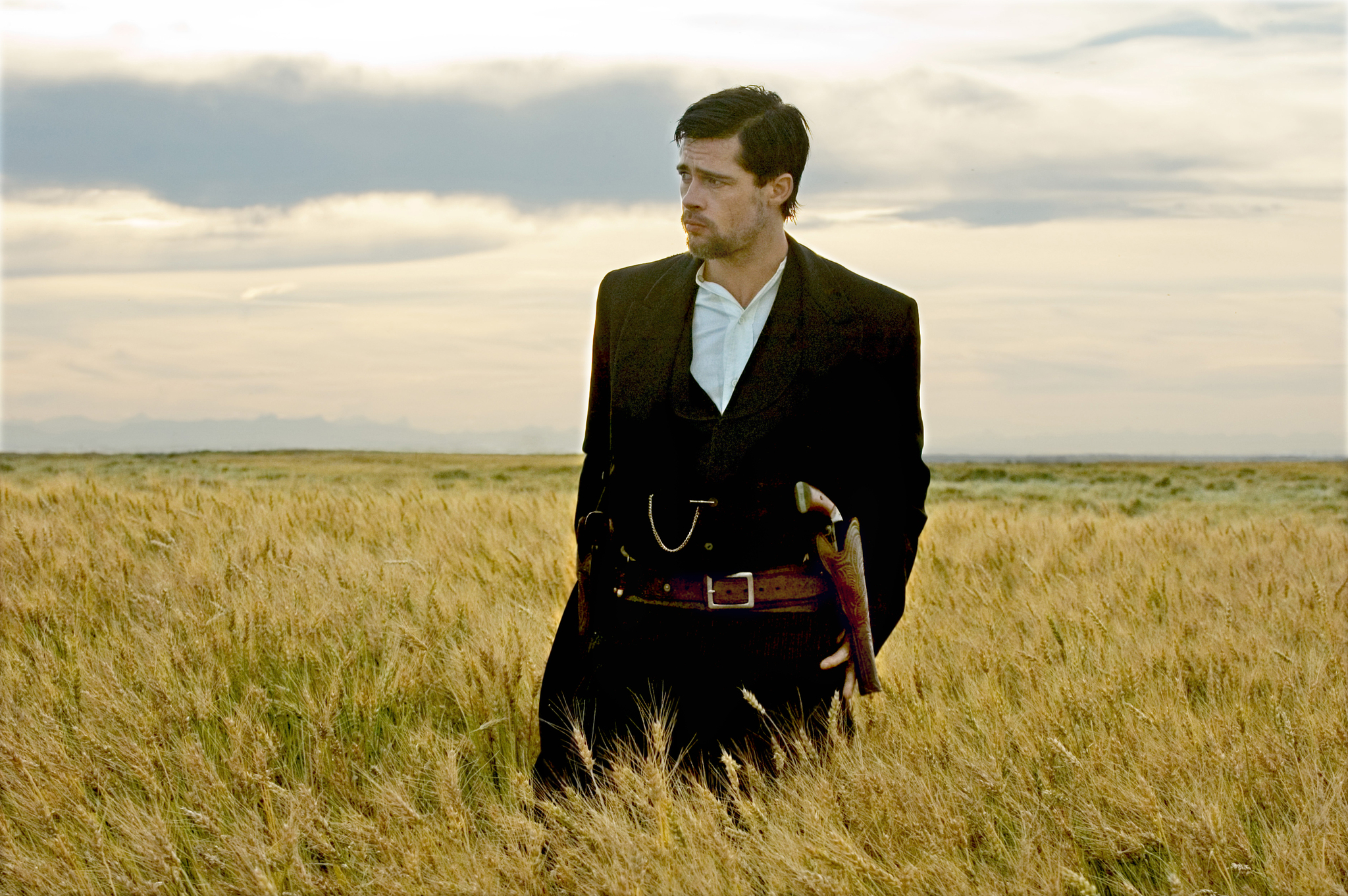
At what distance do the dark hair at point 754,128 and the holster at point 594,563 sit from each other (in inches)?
37.3

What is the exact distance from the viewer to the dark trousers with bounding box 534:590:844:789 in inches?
110

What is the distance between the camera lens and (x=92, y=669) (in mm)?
4156

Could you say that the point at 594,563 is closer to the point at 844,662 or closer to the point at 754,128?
the point at 844,662

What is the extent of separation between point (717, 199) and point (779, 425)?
0.56 meters

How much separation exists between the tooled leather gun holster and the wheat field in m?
0.30

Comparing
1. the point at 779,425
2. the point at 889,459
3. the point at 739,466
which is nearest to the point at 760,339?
the point at 779,425

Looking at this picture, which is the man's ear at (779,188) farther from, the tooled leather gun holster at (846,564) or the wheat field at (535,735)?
the wheat field at (535,735)

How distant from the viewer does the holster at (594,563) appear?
117 inches

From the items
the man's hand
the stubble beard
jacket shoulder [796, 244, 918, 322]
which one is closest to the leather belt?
the man's hand

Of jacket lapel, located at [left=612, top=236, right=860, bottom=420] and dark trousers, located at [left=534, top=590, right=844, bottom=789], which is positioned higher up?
jacket lapel, located at [left=612, top=236, right=860, bottom=420]

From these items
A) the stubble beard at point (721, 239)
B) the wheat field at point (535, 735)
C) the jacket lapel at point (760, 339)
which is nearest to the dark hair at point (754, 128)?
the stubble beard at point (721, 239)

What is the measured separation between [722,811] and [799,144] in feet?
5.37

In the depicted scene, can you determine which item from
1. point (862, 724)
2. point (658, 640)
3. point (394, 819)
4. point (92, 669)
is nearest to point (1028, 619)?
point (862, 724)

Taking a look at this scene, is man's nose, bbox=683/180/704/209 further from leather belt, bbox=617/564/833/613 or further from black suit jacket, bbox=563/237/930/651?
leather belt, bbox=617/564/833/613
